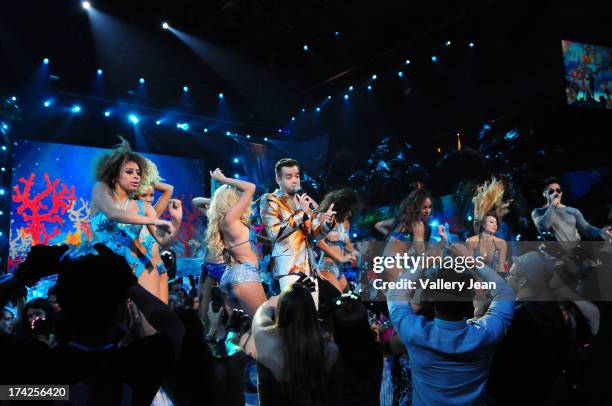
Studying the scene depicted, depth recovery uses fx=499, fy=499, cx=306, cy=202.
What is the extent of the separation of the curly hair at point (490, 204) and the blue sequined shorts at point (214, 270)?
3923mm

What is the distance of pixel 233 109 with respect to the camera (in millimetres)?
13242

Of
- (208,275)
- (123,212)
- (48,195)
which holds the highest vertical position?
(48,195)

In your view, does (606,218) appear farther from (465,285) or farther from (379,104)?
(465,285)

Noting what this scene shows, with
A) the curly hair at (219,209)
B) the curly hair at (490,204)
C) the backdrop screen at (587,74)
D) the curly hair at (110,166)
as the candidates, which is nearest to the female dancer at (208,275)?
the curly hair at (219,209)

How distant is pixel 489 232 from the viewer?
696 cm

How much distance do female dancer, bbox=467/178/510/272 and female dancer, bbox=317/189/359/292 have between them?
1.73 m

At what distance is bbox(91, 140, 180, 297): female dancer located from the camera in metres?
3.73

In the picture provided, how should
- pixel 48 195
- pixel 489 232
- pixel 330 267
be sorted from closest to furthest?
pixel 330 267 < pixel 489 232 < pixel 48 195

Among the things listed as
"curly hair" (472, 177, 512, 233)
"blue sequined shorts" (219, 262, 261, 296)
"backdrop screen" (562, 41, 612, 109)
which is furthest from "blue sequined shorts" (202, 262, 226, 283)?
"backdrop screen" (562, 41, 612, 109)

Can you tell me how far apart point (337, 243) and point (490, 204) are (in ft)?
8.99

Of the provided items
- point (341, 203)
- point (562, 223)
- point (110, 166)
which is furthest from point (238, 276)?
point (562, 223)

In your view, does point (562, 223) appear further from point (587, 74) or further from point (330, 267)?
point (330, 267)

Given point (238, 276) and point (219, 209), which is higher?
point (219, 209)

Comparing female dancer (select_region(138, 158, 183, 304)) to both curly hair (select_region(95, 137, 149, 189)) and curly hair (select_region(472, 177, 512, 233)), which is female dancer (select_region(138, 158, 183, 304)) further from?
curly hair (select_region(472, 177, 512, 233))
